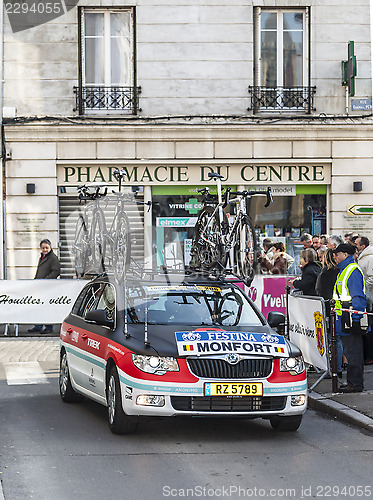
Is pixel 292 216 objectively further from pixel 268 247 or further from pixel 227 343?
pixel 227 343

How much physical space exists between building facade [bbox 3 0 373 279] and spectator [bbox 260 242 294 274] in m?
4.40

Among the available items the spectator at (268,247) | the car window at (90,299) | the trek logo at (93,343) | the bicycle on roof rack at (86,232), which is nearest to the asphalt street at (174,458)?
the trek logo at (93,343)

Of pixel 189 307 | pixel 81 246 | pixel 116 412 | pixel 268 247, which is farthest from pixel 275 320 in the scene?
pixel 268 247

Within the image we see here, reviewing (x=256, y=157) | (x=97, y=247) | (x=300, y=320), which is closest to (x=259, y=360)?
(x=300, y=320)

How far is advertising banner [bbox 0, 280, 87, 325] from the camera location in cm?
1870

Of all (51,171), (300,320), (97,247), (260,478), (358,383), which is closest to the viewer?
(260,478)

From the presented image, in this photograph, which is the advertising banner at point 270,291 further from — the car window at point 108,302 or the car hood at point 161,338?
the car hood at point 161,338

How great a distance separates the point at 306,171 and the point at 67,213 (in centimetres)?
579

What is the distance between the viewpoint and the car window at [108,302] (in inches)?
385

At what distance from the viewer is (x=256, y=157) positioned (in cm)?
2230

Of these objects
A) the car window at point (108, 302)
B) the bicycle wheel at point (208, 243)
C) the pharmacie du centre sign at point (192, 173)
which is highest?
the pharmacie du centre sign at point (192, 173)

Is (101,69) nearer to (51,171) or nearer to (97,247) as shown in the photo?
(51,171)

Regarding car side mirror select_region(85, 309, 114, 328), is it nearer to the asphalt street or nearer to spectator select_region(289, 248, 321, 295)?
the asphalt street

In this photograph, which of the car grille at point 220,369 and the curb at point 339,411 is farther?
the curb at point 339,411
